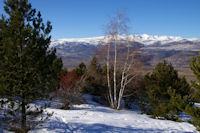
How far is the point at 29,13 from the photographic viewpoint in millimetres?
6871

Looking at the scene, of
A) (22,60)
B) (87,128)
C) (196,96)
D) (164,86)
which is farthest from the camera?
(164,86)

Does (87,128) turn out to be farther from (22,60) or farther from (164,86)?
(164,86)

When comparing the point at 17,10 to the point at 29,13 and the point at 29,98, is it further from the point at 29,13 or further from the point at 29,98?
the point at 29,98

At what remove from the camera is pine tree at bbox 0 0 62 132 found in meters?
6.29

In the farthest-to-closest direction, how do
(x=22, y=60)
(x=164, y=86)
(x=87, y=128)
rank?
(x=164, y=86), (x=87, y=128), (x=22, y=60)

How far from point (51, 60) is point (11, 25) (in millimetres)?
1895

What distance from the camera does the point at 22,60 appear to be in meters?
6.54

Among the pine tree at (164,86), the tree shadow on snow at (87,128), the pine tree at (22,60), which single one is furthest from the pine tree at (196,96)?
the pine tree at (164,86)

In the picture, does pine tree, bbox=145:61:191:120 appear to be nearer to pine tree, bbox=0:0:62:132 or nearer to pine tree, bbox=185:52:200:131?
pine tree, bbox=185:52:200:131

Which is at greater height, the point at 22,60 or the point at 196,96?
the point at 22,60

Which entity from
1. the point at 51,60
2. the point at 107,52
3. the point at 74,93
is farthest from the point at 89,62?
the point at 51,60

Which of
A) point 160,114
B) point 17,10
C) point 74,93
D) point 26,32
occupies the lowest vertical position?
point 160,114

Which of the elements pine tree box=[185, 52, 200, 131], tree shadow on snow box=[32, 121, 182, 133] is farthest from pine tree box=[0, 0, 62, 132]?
pine tree box=[185, 52, 200, 131]

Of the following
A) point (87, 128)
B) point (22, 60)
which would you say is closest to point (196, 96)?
point (87, 128)
